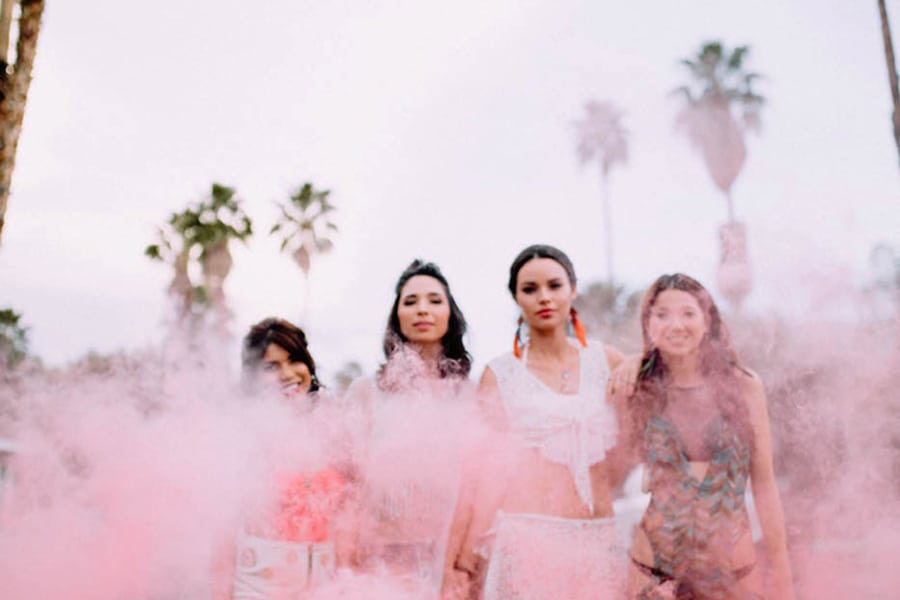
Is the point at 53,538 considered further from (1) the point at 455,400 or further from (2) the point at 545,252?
(2) the point at 545,252

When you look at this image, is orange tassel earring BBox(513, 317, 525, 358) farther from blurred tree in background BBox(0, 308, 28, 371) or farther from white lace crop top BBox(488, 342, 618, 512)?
blurred tree in background BBox(0, 308, 28, 371)

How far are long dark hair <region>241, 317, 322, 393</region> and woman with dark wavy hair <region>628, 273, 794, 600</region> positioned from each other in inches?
77.8

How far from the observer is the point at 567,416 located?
141 inches

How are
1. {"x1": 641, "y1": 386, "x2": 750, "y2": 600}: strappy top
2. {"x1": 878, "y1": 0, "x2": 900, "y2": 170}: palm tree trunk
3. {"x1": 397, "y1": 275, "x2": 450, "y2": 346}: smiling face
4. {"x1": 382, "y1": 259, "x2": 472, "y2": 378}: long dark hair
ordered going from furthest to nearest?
{"x1": 878, "y1": 0, "x2": 900, "y2": 170}: palm tree trunk < {"x1": 382, "y1": 259, "x2": 472, "y2": 378}: long dark hair < {"x1": 397, "y1": 275, "x2": 450, "y2": 346}: smiling face < {"x1": 641, "y1": 386, "x2": 750, "y2": 600}: strappy top

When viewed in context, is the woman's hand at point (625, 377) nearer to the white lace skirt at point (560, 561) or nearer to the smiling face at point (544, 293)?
the smiling face at point (544, 293)

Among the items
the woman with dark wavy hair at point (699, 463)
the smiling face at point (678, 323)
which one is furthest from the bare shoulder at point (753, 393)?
the smiling face at point (678, 323)

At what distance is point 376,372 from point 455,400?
19.4 inches

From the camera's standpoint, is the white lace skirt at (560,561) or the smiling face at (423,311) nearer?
the white lace skirt at (560,561)

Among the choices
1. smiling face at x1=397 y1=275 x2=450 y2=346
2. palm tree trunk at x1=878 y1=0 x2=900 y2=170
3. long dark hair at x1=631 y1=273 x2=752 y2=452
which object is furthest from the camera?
palm tree trunk at x1=878 y1=0 x2=900 y2=170

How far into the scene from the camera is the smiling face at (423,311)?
3.96 m

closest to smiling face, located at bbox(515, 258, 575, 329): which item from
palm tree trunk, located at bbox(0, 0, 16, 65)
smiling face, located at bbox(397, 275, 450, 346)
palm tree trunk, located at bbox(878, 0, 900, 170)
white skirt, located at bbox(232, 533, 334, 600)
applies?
smiling face, located at bbox(397, 275, 450, 346)

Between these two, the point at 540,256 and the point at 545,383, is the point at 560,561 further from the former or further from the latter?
the point at 540,256

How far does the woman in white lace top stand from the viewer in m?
3.46

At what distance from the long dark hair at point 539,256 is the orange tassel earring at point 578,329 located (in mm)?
189
